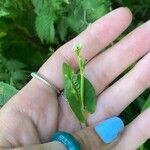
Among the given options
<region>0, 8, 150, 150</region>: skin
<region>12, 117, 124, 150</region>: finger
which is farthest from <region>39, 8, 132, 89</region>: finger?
<region>12, 117, 124, 150</region>: finger

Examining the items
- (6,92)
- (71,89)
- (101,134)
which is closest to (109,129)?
(101,134)

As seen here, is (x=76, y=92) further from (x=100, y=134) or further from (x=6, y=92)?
(x=6, y=92)

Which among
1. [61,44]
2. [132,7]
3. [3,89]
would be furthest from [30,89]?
[132,7]

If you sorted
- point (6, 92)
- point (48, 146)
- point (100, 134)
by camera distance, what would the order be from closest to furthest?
point (48, 146)
point (100, 134)
point (6, 92)

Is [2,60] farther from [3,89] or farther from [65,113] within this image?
[65,113]

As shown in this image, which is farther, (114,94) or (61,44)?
(61,44)

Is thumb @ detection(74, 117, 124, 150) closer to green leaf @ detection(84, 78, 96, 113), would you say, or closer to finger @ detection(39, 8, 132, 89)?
green leaf @ detection(84, 78, 96, 113)
